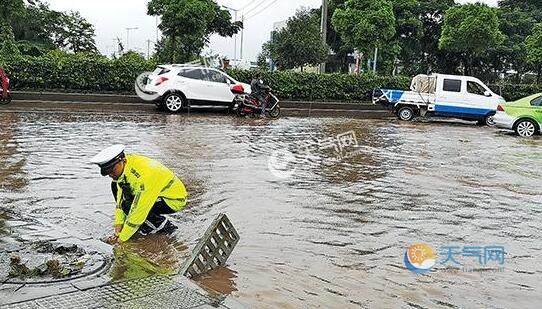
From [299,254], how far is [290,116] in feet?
A: 51.8

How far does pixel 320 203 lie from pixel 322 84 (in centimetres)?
1619

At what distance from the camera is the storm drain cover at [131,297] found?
4207 mm

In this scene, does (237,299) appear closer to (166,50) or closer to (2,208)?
(2,208)

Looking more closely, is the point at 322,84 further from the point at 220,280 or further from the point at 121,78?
the point at 220,280

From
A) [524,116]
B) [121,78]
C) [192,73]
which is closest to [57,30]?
[121,78]

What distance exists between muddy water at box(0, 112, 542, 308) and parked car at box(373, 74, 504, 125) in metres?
6.10

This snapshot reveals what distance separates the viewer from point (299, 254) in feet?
19.5

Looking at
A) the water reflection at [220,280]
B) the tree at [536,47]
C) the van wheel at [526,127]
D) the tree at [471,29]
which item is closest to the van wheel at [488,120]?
the van wheel at [526,127]

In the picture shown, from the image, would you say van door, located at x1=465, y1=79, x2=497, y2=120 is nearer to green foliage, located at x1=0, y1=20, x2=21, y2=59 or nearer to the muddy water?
the muddy water

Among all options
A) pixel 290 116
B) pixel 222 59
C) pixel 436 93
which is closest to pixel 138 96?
pixel 290 116

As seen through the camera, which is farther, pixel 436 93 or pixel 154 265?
pixel 436 93

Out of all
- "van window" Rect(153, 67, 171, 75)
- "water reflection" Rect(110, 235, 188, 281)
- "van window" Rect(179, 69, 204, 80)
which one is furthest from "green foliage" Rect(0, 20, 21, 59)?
"water reflection" Rect(110, 235, 188, 281)

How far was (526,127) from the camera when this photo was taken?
61.4ft

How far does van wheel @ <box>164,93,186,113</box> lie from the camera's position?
63.4 feet
